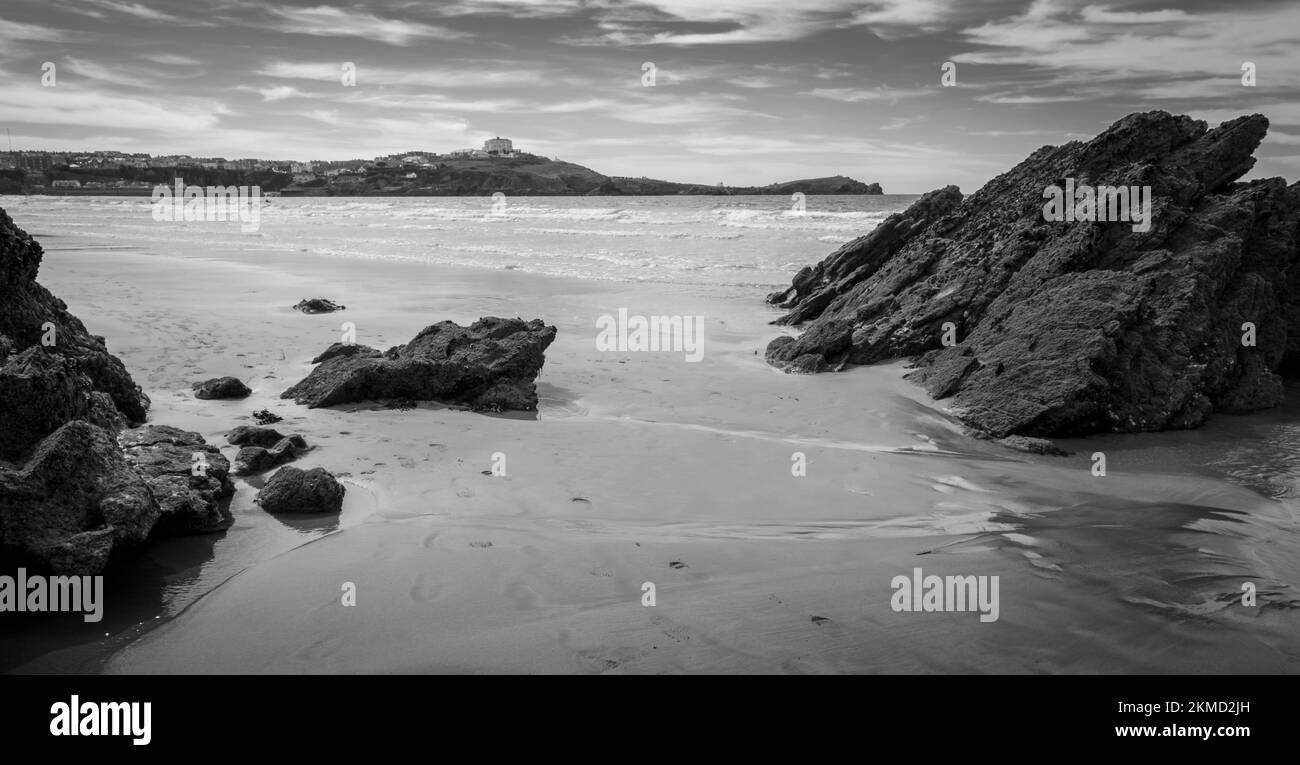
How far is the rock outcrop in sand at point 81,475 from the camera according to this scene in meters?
3.79

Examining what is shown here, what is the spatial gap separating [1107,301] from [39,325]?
376 inches

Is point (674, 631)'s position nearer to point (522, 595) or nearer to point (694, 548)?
point (522, 595)

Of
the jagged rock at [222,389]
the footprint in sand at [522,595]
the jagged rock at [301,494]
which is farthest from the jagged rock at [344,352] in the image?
the footprint in sand at [522,595]

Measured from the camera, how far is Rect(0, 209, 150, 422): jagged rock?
6145mm

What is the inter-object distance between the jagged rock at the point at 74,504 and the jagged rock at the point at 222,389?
342 centimetres

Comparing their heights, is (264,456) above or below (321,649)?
above

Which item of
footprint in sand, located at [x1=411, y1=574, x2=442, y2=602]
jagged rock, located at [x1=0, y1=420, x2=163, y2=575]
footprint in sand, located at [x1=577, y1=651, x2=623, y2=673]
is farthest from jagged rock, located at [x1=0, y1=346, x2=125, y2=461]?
footprint in sand, located at [x1=577, y1=651, x2=623, y2=673]

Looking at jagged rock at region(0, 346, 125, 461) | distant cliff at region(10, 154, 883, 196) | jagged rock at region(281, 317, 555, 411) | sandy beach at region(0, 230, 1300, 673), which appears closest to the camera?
sandy beach at region(0, 230, 1300, 673)

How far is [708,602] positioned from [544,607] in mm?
835

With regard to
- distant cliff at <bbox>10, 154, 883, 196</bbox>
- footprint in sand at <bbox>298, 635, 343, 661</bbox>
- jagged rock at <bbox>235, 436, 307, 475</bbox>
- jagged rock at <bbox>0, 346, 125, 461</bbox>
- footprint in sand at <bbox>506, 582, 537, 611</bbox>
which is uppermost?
distant cliff at <bbox>10, 154, 883, 196</bbox>

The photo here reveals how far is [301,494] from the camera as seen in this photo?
16.8ft

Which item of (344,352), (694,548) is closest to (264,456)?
(344,352)

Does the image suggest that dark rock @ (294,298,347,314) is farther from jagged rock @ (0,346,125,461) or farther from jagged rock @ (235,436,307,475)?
jagged rock @ (0,346,125,461)

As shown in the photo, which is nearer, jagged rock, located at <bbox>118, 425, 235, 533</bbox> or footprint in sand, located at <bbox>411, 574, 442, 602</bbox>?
footprint in sand, located at <bbox>411, 574, 442, 602</bbox>
